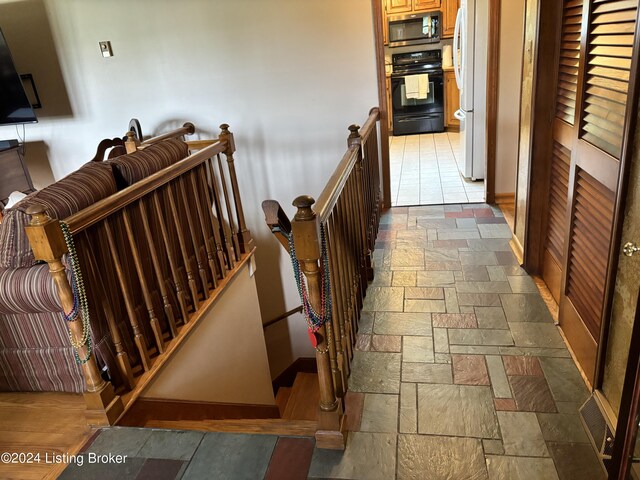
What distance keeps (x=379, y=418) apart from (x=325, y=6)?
3.27m

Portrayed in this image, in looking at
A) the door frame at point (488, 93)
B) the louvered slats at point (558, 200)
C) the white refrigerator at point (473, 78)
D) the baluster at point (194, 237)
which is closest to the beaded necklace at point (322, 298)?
the baluster at point (194, 237)

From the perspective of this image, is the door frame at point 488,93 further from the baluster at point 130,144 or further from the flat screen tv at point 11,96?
the flat screen tv at point 11,96

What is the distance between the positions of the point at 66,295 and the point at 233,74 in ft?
9.81

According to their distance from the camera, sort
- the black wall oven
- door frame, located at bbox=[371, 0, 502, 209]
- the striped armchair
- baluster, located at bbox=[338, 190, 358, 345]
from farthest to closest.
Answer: the black wall oven → door frame, located at bbox=[371, 0, 502, 209] → baluster, located at bbox=[338, 190, 358, 345] → the striped armchair

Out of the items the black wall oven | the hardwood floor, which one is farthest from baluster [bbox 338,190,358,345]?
the black wall oven

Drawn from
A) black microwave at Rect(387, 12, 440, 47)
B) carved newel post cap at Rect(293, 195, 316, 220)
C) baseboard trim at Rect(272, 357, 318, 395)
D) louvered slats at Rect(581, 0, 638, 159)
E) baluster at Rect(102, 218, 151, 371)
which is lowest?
baseboard trim at Rect(272, 357, 318, 395)

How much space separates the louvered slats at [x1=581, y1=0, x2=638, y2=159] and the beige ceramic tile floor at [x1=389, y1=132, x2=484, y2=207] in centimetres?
246

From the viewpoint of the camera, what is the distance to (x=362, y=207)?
281 cm

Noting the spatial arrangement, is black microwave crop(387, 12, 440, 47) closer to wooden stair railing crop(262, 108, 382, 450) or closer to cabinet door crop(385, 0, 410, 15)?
cabinet door crop(385, 0, 410, 15)

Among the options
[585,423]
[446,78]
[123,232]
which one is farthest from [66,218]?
[446,78]

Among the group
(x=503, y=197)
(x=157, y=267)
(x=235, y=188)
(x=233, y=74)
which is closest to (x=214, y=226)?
(x=235, y=188)

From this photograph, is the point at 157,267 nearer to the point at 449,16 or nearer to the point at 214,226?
the point at 214,226

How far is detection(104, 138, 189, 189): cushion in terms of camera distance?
2.27 meters

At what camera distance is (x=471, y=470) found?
1.67 metres
